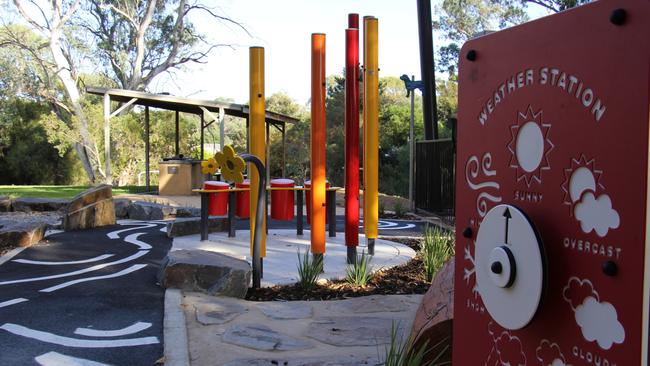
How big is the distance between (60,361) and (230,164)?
2739 mm

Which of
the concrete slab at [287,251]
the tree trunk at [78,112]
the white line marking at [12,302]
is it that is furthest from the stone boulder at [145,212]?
the tree trunk at [78,112]

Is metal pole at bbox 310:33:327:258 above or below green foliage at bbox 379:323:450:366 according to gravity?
above

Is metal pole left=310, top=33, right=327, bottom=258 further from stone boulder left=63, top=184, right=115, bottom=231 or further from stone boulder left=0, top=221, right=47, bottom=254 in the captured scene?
stone boulder left=63, top=184, right=115, bottom=231

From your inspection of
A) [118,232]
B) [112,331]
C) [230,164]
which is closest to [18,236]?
[118,232]

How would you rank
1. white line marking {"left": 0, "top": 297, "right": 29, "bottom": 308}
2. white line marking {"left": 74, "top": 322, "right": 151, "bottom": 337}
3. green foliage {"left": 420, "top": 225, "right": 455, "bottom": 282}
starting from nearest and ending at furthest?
white line marking {"left": 74, "top": 322, "right": 151, "bottom": 337} → white line marking {"left": 0, "top": 297, "right": 29, "bottom": 308} → green foliage {"left": 420, "top": 225, "right": 455, "bottom": 282}

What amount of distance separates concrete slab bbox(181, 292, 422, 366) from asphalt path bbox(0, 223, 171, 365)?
1.30ft

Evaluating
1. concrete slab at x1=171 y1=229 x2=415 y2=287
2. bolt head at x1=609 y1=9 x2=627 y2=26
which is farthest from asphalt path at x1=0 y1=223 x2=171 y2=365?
bolt head at x1=609 y1=9 x2=627 y2=26

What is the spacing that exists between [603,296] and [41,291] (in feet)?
18.9

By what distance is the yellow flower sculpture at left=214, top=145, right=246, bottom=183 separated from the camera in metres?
6.20

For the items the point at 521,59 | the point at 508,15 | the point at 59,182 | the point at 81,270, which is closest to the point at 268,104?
the point at 59,182

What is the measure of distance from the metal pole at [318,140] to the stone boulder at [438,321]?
327 centimetres

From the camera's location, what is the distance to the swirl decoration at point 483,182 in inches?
76.5

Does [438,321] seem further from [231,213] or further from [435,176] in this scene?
[435,176]

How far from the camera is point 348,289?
6238 mm
